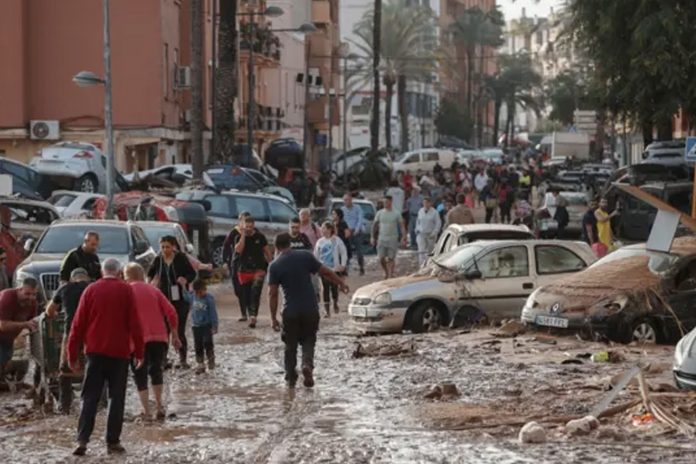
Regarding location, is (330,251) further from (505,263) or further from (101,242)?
(505,263)

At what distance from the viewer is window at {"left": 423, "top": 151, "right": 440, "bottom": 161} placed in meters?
90.1

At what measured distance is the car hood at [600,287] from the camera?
2161cm

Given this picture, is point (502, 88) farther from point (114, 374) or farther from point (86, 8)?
point (114, 374)

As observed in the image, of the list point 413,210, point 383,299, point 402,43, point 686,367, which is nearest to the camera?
point 686,367

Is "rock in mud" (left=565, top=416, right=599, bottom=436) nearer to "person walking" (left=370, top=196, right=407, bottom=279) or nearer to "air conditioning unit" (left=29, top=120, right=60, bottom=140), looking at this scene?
"person walking" (left=370, top=196, right=407, bottom=279)

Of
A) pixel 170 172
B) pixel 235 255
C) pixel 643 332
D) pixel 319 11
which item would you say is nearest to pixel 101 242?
pixel 235 255

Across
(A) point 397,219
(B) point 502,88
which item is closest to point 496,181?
(A) point 397,219

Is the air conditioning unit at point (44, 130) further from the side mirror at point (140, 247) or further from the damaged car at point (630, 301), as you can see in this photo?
the damaged car at point (630, 301)

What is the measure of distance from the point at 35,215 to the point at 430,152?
5801 centimetres

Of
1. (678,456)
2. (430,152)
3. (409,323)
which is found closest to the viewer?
(678,456)

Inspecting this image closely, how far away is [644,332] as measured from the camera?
21359 millimetres

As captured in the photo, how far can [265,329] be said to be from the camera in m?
25.5

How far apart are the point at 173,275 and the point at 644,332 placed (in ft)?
18.7

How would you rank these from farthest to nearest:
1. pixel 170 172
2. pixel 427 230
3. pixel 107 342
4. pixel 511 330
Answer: pixel 170 172, pixel 427 230, pixel 511 330, pixel 107 342
